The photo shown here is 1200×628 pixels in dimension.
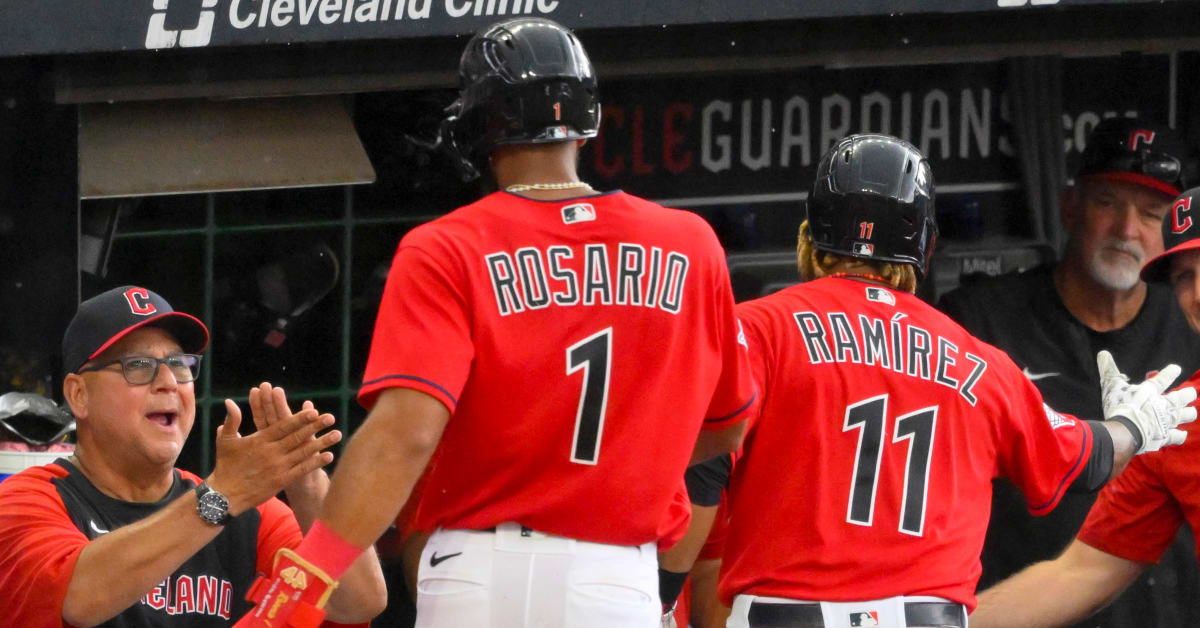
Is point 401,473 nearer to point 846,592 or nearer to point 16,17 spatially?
point 846,592

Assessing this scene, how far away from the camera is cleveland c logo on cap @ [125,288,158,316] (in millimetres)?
3494

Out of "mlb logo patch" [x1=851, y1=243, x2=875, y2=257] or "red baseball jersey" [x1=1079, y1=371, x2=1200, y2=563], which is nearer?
"mlb logo patch" [x1=851, y1=243, x2=875, y2=257]

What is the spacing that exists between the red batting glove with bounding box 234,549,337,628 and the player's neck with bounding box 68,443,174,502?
1.09 m

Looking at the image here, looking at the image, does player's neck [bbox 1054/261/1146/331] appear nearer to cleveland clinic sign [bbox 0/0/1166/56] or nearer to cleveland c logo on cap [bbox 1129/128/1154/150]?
cleveland c logo on cap [bbox 1129/128/1154/150]

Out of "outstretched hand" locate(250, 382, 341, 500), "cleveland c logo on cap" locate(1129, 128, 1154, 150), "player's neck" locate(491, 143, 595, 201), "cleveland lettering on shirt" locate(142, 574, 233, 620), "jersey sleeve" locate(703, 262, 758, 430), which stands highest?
"cleveland c logo on cap" locate(1129, 128, 1154, 150)

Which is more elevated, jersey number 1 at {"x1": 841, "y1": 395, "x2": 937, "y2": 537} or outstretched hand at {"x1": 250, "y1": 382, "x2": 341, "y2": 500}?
outstretched hand at {"x1": 250, "y1": 382, "x2": 341, "y2": 500}

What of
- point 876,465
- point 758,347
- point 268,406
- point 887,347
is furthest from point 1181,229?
point 268,406

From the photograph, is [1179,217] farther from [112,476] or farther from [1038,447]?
[112,476]

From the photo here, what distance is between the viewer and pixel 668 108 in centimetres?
511

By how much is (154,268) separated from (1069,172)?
291 centimetres

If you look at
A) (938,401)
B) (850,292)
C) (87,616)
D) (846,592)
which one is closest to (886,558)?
(846,592)

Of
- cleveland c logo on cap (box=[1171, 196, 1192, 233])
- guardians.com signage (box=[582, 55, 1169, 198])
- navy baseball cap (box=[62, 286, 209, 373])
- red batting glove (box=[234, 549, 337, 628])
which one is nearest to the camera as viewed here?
red batting glove (box=[234, 549, 337, 628])

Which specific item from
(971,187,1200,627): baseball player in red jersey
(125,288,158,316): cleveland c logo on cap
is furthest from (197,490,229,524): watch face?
(971,187,1200,627): baseball player in red jersey

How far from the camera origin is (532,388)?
2.58 m
